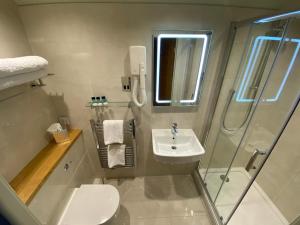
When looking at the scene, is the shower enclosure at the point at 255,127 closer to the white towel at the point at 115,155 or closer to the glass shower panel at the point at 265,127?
the glass shower panel at the point at 265,127

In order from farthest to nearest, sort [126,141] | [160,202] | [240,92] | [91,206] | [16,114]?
A: [160,202], [126,141], [240,92], [91,206], [16,114]

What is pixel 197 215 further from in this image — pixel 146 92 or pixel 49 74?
pixel 49 74

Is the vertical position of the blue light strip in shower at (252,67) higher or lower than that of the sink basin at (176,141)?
higher

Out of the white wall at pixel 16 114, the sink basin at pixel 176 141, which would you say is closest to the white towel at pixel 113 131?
the sink basin at pixel 176 141

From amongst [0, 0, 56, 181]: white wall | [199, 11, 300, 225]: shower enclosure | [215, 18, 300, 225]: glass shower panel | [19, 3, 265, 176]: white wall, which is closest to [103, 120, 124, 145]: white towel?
[19, 3, 265, 176]: white wall

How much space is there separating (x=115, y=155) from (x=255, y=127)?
167 centimetres

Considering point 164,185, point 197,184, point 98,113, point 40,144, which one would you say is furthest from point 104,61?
point 197,184

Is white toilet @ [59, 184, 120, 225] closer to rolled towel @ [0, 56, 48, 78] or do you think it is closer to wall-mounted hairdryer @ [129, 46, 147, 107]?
wall-mounted hairdryer @ [129, 46, 147, 107]

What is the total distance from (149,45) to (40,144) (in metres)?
1.43

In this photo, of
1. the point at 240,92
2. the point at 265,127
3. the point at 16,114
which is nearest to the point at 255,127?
the point at 265,127

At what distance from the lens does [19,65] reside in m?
0.87

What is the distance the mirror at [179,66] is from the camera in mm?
1342

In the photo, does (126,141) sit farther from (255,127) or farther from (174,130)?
(255,127)

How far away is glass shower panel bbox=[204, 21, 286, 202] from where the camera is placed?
129 centimetres
